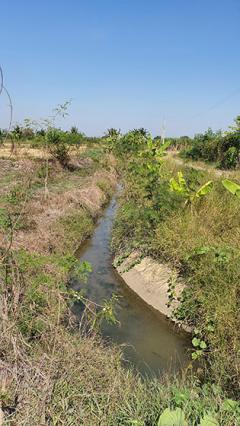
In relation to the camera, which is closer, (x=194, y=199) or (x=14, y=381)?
(x=14, y=381)

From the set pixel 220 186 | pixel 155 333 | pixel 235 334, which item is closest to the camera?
pixel 235 334

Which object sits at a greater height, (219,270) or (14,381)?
(219,270)

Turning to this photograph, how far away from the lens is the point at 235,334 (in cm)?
526

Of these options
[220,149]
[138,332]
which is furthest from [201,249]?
[220,149]

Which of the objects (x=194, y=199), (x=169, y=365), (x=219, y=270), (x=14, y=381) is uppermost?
(x=194, y=199)

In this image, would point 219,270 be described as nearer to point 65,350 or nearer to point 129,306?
point 129,306

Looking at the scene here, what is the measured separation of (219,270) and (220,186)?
13.5ft

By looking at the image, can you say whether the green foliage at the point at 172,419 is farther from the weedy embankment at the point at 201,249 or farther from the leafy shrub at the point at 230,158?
the leafy shrub at the point at 230,158

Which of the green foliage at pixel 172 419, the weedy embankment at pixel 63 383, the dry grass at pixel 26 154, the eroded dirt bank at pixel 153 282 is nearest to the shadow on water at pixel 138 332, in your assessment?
the eroded dirt bank at pixel 153 282

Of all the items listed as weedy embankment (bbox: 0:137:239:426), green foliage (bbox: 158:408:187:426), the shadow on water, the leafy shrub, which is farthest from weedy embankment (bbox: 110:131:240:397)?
the leafy shrub

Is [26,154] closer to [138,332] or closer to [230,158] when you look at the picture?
[230,158]

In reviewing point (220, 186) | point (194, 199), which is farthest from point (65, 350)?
point (220, 186)

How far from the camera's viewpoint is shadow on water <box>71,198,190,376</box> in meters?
5.86

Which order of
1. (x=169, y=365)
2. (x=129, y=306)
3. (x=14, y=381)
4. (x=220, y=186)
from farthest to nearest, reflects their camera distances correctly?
1. (x=220, y=186)
2. (x=129, y=306)
3. (x=169, y=365)
4. (x=14, y=381)
